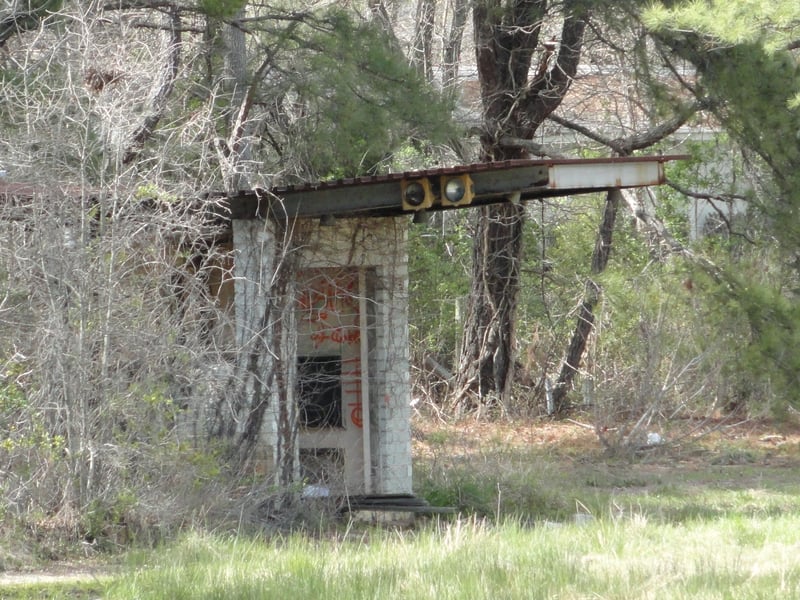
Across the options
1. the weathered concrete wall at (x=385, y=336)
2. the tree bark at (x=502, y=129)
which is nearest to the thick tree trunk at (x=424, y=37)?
the tree bark at (x=502, y=129)

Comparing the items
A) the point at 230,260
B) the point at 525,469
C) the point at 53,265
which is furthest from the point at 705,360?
the point at 53,265

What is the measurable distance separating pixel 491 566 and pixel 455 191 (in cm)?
406

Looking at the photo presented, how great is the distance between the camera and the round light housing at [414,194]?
10.2m

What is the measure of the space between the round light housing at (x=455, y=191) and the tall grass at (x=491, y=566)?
9.61ft

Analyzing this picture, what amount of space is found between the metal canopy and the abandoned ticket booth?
0.01m

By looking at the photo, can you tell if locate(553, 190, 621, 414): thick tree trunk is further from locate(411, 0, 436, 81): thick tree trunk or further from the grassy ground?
the grassy ground

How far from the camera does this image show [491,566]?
6.97m

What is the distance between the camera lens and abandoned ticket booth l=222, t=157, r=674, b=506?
1022 centimetres

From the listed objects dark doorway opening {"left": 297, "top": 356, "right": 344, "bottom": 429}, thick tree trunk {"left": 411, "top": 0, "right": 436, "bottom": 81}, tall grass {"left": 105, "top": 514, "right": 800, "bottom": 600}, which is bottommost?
tall grass {"left": 105, "top": 514, "right": 800, "bottom": 600}

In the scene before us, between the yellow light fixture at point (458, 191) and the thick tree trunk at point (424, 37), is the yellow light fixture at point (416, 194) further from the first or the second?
the thick tree trunk at point (424, 37)

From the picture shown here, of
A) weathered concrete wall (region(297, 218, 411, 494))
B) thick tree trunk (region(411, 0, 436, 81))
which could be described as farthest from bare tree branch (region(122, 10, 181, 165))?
thick tree trunk (region(411, 0, 436, 81))

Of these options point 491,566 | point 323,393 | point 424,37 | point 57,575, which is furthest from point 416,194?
point 424,37

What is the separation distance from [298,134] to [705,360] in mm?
6366

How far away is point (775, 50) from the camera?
453 inches
